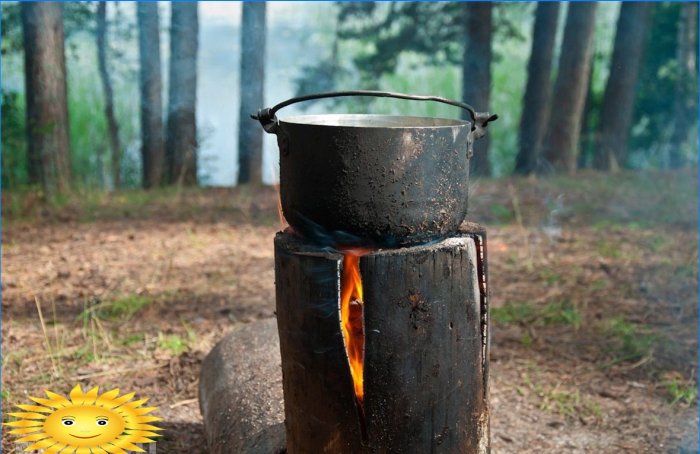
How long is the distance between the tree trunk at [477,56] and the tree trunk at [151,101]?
4.18 m

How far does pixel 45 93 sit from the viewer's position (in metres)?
7.82

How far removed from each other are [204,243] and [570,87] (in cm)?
623

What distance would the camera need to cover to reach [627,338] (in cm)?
466

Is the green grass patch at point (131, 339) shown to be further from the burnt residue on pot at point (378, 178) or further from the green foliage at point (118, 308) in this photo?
the burnt residue on pot at point (378, 178)

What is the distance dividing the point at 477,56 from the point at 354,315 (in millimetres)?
8404

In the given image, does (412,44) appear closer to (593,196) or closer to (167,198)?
(593,196)

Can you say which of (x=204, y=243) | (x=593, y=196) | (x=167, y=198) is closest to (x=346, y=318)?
(x=204, y=243)

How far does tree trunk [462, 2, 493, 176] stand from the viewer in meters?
10.1

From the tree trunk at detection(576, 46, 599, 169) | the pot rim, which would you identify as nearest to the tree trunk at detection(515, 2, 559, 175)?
the tree trunk at detection(576, 46, 599, 169)

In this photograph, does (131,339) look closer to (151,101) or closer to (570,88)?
(151,101)

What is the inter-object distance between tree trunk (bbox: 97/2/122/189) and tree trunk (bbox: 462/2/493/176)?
4731 mm

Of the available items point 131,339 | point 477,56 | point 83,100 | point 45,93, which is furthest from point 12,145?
point 477,56

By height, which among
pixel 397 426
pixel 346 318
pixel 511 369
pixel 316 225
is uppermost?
pixel 316 225

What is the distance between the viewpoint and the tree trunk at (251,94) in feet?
30.9
